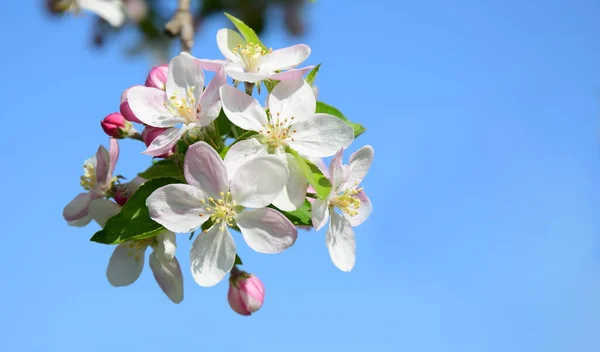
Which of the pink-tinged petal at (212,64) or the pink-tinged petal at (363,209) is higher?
the pink-tinged petal at (212,64)

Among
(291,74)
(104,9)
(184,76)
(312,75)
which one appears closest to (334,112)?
(312,75)

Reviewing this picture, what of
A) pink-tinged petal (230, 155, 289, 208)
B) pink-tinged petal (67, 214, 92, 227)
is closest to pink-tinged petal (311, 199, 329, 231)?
pink-tinged petal (230, 155, 289, 208)

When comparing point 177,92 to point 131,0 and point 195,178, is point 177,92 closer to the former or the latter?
point 195,178

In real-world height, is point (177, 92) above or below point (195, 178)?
above

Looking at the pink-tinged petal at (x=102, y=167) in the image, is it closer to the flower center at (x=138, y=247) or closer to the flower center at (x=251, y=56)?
the flower center at (x=138, y=247)

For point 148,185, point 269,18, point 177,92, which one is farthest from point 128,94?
point 269,18

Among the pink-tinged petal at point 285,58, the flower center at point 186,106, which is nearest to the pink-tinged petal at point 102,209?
the flower center at point 186,106

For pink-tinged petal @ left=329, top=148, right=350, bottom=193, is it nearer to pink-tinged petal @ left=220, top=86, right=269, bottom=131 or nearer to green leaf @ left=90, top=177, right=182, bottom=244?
pink-tinged petal @ left=220, top=86, right=269, bottom=131
